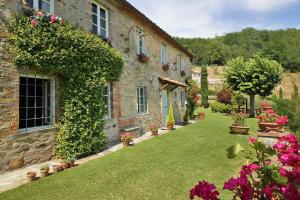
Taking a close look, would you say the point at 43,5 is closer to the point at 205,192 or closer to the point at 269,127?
the point at 205,192

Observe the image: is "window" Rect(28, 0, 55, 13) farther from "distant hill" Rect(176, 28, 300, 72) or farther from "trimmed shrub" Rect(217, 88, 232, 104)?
"distant hill" Rect(176, 28, 300, 72)

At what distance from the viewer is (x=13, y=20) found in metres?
7.36

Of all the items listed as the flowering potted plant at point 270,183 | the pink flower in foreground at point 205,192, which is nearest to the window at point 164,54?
the flowering potted plant at point 270,183

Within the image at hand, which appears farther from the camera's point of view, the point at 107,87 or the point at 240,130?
the point at 240,130

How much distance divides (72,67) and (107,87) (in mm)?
2997

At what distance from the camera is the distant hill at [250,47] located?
8800 cm

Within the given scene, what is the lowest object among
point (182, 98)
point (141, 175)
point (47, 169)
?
point (141, 175)

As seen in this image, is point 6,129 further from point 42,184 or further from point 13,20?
point 13,20

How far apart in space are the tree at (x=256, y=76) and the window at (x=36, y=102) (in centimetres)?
2155

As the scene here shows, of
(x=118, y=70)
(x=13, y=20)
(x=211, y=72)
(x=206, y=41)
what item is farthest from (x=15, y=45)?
(x=206, y=41)

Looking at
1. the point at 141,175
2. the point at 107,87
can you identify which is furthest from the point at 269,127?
the point at 141,175

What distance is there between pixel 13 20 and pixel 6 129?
3058 millimetres

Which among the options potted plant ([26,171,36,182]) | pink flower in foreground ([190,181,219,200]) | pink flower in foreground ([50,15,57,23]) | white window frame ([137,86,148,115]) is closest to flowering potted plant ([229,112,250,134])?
white window frame ([137,86,148,115])

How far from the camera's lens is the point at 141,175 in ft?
23.9
